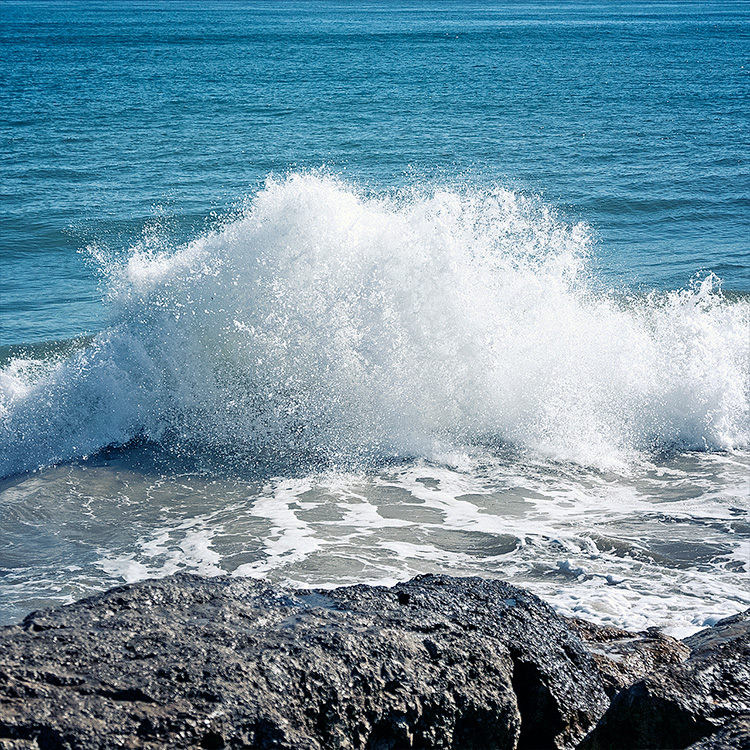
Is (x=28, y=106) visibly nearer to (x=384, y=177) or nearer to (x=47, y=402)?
(x=384, y=177)

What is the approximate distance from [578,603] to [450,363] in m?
3.32

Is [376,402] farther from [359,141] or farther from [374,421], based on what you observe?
[359,141]

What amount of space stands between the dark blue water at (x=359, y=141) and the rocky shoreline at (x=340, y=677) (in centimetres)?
832

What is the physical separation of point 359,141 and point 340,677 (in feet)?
66.1

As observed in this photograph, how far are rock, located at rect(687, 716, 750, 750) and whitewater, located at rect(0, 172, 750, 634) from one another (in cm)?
214

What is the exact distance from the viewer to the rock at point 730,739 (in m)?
2.14

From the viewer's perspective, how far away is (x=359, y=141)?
21141mm

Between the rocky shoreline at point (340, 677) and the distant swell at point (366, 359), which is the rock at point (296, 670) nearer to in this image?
the rocky shoreline at point (340, 677)

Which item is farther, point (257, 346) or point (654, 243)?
point (654, 243)

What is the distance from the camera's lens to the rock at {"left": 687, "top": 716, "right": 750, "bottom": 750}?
2.14 meters

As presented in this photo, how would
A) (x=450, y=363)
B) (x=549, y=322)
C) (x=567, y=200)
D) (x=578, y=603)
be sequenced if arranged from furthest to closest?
1. (x=567, y=200)
2. (x=549, y=322)
3. (x=450, y=363)
4. (x=578, y=603)

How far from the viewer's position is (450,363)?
23.7ft

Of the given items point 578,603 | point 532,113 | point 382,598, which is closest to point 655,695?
point 382,598

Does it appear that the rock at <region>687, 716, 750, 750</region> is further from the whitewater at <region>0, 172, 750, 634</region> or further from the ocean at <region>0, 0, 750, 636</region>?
the whitewater at <region>0, 172, 750, 634</region>
